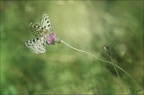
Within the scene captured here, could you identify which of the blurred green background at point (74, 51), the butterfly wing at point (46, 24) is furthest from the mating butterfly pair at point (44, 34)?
the blurred green background at point (74, 51)

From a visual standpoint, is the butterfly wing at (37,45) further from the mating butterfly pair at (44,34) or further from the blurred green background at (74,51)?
the blurred green background at (74,51)

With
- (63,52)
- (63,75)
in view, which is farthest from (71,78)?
(63,52)

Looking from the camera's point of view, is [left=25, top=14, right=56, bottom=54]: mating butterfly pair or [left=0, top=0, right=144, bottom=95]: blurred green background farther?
[left=0, top=0, right=144, bottom=95]: blurred green background

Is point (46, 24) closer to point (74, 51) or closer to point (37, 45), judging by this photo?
point (37, 45)

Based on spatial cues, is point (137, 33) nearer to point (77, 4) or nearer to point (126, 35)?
point (126, 35)

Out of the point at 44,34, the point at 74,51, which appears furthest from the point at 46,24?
the point at 74,51

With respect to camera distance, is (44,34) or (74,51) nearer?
(44,34)

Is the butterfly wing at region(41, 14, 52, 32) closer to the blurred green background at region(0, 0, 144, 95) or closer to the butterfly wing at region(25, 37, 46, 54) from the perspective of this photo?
the butterfly wing at region(25, 37, 46, 54)

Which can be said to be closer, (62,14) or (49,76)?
(49,76)

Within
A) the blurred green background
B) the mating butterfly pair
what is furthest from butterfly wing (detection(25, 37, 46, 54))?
the blurred green background
